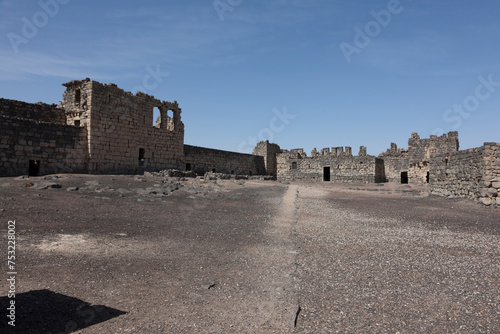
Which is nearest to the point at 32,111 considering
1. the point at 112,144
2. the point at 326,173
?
the point at 112,144

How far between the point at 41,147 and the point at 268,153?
2707 cm

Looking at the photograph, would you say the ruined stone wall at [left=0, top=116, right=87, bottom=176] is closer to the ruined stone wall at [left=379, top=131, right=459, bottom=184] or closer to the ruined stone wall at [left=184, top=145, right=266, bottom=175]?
the ruined stone wall at [left=184, top=145, right=266, bottom=175]

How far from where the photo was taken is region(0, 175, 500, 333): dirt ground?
3.29m

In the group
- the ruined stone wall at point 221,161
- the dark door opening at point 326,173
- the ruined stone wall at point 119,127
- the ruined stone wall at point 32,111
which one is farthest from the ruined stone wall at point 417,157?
the ruined stone wall at point 32,111

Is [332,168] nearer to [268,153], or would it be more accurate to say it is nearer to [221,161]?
[268,153]

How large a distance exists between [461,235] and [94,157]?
52.8ft

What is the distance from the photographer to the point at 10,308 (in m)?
3.29

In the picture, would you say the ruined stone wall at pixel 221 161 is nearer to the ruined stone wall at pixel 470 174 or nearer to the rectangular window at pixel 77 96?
the rectangular window at pixel 77 96

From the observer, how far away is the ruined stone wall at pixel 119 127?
16.7m

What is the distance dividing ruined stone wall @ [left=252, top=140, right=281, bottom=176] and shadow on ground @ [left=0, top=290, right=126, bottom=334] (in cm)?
3545

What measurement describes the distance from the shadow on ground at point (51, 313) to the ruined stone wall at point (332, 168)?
31.6 metres

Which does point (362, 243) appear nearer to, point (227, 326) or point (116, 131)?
point (227, 326)

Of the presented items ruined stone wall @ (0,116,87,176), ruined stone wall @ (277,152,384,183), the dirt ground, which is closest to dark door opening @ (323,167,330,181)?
ruined stone wall @ (277,152,384,183)

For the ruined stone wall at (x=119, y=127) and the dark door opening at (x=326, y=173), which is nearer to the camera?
the ruined stone wall at (x=119, y=127)
